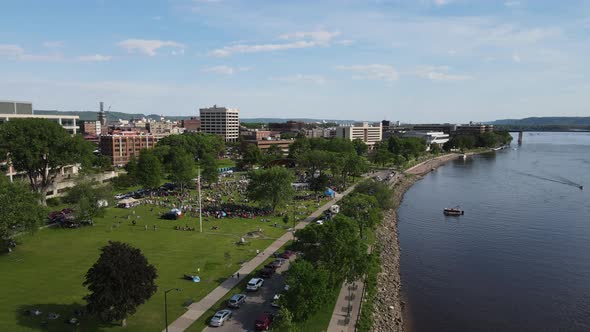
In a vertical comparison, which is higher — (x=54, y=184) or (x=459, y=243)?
(x=54, y=184)

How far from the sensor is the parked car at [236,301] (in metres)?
36.3

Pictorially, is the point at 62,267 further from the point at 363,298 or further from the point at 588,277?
the point at 588,277

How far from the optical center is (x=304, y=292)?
32.1m

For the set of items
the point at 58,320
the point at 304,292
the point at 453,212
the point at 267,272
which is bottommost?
the point at 453,212

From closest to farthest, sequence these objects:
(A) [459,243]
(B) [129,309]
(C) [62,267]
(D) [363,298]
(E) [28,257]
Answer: (B) [129,309]
(D) [363,298]
(C) [62,267]
(E) [28,257]
(A) [459,243]

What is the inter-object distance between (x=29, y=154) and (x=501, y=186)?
11595cm

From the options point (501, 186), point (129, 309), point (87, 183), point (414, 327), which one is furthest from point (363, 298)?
point (501, 186)

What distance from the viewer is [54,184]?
3526 inches

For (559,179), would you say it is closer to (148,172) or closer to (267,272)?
(267,272)

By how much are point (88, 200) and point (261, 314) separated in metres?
42.0

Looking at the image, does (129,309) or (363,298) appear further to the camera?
(363,298)

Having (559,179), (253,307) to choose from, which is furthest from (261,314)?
(559,179)

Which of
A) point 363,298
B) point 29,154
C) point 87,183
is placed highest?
point 29,154

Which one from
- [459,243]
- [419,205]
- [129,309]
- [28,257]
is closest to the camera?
[129,309]
